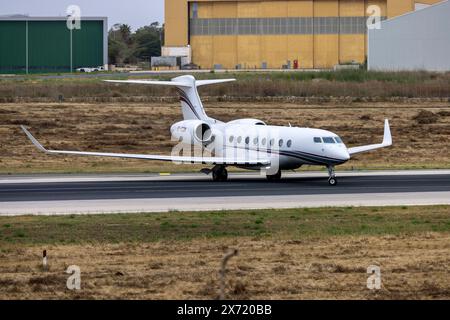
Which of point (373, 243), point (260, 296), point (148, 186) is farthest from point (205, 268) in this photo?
point (148, 186)

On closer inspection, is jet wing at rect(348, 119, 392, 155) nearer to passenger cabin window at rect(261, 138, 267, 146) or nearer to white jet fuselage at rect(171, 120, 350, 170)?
white jet fuselage at rect(171, 120, 350, 170)

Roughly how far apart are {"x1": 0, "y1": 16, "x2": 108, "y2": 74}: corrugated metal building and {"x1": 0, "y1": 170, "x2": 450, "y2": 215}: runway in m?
71.9

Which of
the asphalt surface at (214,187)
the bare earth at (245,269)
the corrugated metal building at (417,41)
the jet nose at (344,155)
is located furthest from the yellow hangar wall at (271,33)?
the bare earth at (245,269)

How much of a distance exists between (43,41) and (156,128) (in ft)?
183

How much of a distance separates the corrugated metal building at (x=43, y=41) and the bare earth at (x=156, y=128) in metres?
46.3

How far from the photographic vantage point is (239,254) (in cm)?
2175

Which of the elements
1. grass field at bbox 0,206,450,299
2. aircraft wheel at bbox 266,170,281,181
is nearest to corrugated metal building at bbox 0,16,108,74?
aircraft wheel at bbox 266,170,281,181

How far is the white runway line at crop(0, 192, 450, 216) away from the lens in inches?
1180


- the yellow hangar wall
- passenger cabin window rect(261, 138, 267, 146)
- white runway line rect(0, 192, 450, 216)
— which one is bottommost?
white runway line rect(0, 192, 450, 216)

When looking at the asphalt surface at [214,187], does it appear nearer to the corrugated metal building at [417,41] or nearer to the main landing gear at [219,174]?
the main landing gear at [219,174]

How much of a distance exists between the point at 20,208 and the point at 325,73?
52.1 m

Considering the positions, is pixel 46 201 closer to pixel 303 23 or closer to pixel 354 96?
pixel 354 96

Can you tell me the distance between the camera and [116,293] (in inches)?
690

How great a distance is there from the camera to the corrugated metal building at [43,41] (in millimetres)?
112438
